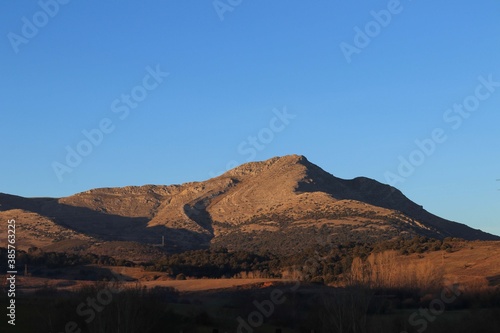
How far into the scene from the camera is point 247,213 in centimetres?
12369

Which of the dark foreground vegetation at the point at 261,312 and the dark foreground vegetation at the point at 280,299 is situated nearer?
the dark foreground vegetation at the point at 261,312

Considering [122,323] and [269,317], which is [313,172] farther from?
[122,323]

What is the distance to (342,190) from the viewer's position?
135500 mm

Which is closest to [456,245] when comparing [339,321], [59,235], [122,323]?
[339,321]

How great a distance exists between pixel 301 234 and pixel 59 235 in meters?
37.1

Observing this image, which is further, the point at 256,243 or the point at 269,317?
the point at 256,243

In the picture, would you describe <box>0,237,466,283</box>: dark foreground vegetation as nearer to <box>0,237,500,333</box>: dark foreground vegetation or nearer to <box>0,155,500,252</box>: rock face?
<box>0,237,500,333</box>: dark foreground vegetation

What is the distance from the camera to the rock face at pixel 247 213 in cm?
10762

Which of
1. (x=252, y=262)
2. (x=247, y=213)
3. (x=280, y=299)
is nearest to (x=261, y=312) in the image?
(x=280, y=299)

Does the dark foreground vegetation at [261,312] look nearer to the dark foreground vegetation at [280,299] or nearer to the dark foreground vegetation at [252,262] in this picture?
the dark foreground vegetation at [280,299]

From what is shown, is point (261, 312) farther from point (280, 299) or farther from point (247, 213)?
point (247, 213)

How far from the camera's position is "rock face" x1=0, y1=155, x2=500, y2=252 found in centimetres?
10762

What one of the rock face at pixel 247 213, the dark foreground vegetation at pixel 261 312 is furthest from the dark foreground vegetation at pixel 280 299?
the rock face at pixel 247 213

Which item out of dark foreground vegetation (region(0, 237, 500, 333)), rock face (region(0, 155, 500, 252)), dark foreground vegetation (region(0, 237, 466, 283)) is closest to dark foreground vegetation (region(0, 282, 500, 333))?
dark foreground vegetation (region(0, 237, 500, 333))
